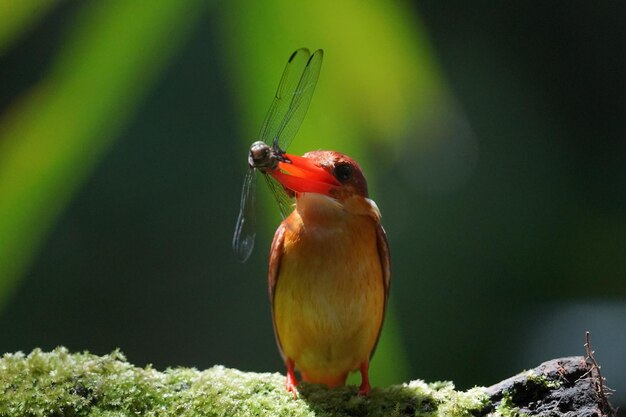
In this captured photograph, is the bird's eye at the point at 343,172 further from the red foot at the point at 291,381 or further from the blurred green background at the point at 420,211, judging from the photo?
the blurred green background at the point at 420,211

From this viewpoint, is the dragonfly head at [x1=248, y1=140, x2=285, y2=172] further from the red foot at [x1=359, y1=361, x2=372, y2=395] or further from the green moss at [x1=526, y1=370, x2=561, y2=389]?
the green moss at [x1=526, y1=370, x2=561, y2=389]

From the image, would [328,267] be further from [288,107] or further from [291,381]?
[288,107]

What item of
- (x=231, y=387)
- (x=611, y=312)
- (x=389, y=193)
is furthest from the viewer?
(x=389, y=193)

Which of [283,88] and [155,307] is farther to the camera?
[155,307]

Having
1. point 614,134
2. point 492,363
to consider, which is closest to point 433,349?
point 492,363

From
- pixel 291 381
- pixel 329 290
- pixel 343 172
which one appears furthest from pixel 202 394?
pixel 343 172

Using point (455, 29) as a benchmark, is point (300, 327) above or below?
below

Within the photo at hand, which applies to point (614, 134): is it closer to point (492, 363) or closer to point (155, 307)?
point (492, 363)
